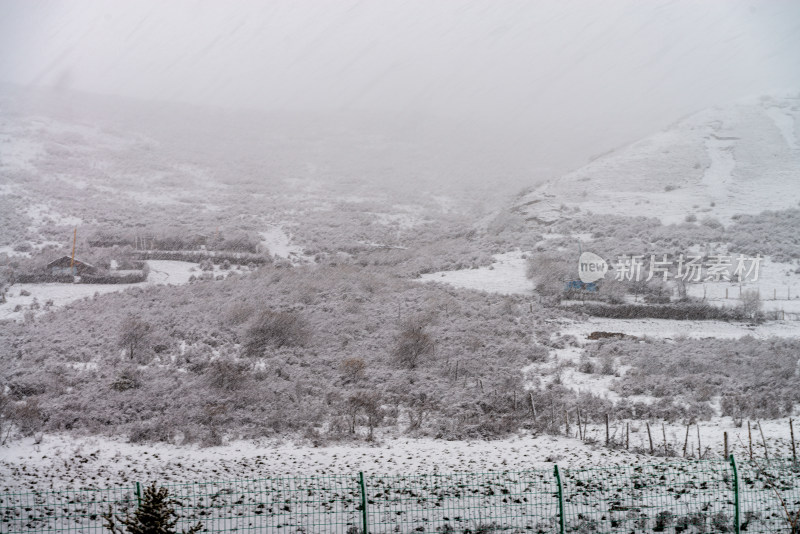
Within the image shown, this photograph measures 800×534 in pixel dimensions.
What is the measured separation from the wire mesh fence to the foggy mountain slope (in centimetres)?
2243

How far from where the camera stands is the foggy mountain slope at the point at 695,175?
30625 mm

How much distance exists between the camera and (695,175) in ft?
117

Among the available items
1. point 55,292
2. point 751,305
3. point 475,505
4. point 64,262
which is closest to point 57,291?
point 55,292

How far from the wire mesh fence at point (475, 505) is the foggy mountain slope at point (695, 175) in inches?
883

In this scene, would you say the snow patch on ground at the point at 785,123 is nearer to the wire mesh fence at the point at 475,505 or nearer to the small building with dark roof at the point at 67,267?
the wire mesh fence at the point at 475,505

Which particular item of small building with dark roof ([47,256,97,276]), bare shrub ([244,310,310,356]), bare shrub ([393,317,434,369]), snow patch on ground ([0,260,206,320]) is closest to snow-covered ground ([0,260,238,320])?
snow patch on ground ([0,260,206,320])

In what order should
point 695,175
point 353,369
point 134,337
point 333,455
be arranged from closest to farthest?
point 333,455 < point 353,369 < point 134,337 < point 695,175

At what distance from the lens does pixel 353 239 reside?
28.5 metres

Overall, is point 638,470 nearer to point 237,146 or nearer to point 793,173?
point 793,173

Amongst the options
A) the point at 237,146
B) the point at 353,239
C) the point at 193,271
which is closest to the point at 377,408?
the point at 193,271

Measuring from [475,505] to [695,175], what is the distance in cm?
3322

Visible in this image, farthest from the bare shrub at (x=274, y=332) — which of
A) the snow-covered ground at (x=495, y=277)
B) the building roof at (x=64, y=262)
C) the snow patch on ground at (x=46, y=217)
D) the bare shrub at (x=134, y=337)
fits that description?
the snow patch on ground at (x=46, y=217)

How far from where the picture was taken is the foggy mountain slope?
30.6 meters

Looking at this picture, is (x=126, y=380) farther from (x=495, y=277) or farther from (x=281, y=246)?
(x=495, y=277)
